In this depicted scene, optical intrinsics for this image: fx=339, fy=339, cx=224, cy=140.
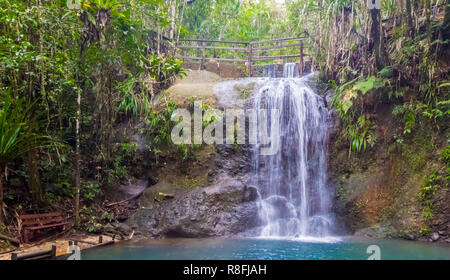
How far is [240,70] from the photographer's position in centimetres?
1393

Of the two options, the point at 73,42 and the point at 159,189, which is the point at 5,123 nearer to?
the point at 73,42

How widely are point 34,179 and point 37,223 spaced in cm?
73

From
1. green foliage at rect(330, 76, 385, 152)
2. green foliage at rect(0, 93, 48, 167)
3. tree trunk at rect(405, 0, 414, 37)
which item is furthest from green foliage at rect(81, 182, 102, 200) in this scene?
tree trunk at rect(405, 0, 414, 37)

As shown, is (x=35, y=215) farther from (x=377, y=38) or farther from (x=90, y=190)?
(x=377, y=38)

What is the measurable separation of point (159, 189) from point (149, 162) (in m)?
0.91

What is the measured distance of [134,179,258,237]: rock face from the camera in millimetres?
6586

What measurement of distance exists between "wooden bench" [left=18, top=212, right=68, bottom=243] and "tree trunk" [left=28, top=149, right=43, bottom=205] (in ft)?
1.13

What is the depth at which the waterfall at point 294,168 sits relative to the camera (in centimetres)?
692

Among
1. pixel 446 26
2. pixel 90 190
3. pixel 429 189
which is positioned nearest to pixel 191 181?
pixel 90 190

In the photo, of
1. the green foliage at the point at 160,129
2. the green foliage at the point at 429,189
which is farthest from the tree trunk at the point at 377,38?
the green foliage at the point at 160,129

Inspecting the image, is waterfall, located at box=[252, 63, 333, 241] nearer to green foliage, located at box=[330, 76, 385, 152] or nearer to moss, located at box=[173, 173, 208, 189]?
green foliage, located at box=[330, 76, 385, 152]

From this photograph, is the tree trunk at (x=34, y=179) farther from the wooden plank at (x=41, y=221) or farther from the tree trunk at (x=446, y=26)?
the tree trunk at (x=446, y=26)

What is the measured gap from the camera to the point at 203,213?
22.4ft

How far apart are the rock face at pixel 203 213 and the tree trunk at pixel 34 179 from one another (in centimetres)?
186
